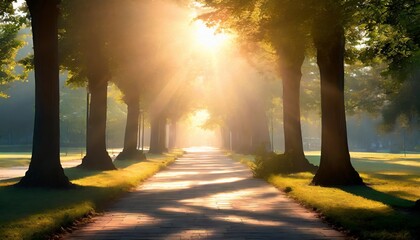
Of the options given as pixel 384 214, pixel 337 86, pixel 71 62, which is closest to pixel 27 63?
pixel 71 62

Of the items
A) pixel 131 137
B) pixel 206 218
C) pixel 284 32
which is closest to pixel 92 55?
pixel 284 32

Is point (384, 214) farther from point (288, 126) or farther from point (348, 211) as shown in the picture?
point (288, 126)

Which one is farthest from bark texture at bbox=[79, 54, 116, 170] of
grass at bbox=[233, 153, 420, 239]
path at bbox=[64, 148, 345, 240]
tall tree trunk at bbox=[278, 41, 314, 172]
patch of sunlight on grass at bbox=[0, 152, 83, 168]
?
grass at bbox=[233, 153, 420, 239]

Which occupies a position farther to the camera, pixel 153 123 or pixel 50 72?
pixel 153 123

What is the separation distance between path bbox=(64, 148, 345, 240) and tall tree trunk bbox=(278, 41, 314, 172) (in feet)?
27.2

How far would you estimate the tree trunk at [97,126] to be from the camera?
83.6ft

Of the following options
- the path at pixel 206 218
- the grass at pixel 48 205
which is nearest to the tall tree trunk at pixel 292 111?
the path at pixel 206 218

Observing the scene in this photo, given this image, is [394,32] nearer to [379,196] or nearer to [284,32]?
[284,32]

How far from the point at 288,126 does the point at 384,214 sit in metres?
15.9

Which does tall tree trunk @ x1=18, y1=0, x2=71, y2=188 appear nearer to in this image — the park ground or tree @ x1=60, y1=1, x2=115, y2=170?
the park ground

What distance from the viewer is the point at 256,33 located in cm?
2156

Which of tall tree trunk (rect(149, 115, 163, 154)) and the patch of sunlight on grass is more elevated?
tall tree trunk (rect(149, 115, 163, 154))

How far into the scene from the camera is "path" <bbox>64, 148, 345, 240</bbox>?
8906 millimetres

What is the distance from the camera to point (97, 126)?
2603 centimetres
